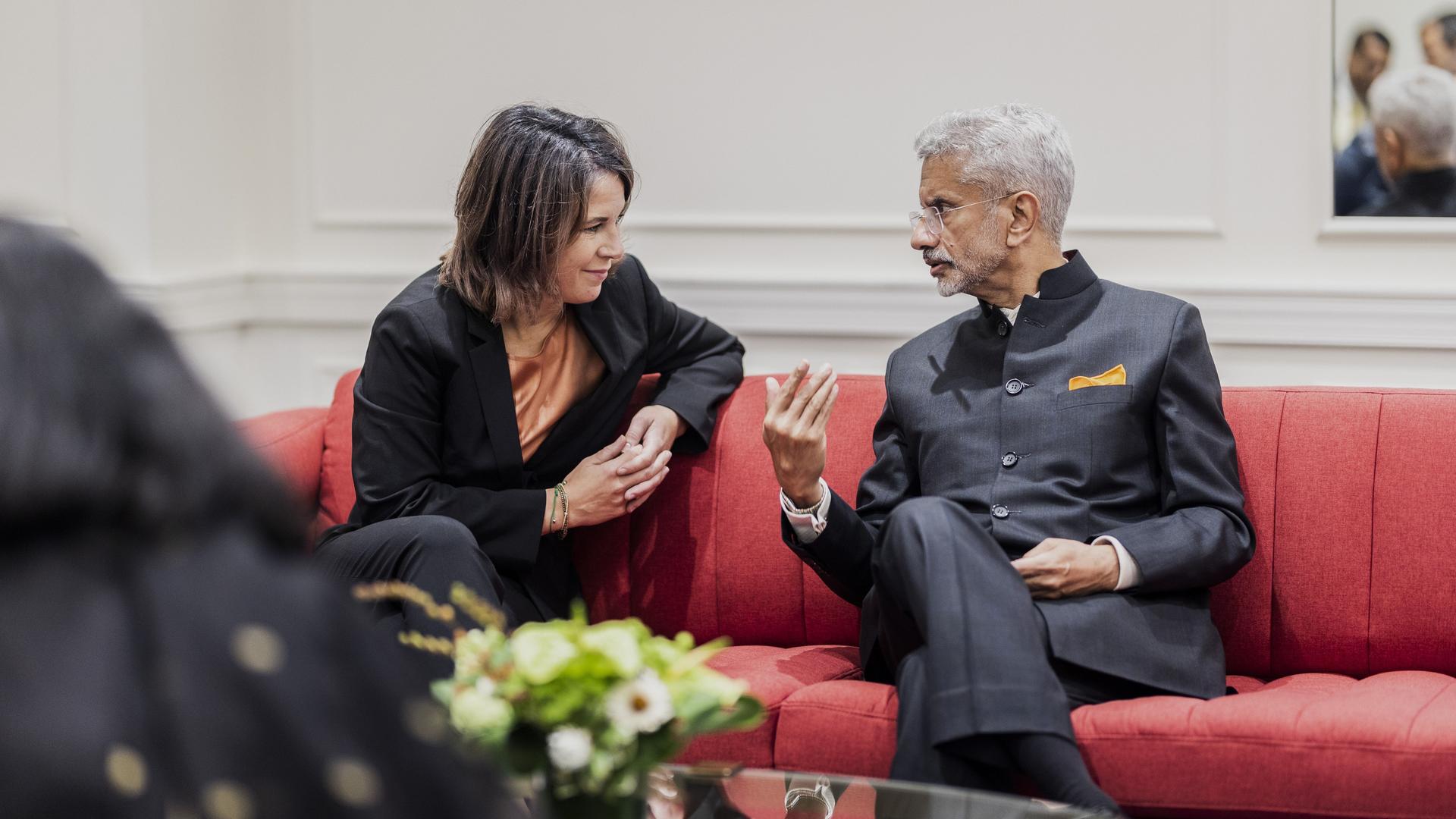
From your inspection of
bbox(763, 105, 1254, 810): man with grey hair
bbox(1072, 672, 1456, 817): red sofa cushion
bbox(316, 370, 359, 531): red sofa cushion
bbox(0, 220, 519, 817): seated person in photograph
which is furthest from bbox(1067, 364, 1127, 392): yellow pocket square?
bbox(0, 220, 519, 817): seated person in photograph

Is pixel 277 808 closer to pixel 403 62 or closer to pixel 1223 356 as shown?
pixel 1223 356

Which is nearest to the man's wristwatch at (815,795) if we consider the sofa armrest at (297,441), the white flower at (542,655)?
the white flower at (542,655)

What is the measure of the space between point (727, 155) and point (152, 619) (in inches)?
109

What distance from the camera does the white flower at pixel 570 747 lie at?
1.52 m

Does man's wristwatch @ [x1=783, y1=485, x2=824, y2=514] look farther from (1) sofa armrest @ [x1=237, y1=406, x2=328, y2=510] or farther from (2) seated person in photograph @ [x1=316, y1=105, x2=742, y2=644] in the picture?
(1) sofa armrest @ [x1=237, y1=406, x2=328, y2=510]

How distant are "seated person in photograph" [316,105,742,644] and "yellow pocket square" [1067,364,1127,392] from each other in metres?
0.75

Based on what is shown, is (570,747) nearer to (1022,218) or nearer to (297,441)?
(1022,218)

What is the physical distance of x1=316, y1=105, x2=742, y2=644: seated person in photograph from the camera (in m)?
2.75

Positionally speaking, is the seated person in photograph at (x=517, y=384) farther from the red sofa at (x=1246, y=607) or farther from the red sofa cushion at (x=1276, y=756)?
the red sofa cushion at (x=1276, y=756)

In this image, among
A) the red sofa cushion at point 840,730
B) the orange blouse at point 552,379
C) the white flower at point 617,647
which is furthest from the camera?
the orange blouse at point 552,379

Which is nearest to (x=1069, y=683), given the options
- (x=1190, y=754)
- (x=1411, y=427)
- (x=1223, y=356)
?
(x=1190, y=754)

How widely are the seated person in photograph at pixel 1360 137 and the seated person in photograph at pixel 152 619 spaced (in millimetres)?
2696

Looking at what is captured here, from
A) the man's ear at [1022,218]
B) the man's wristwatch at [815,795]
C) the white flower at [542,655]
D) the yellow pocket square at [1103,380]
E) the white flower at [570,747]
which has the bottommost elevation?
the man's wristwatch at [815,795]

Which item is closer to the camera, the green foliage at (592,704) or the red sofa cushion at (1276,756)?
the green foliage at (592,704)
